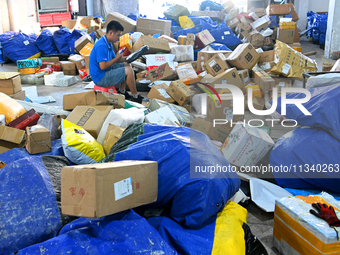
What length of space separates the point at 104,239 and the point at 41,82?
506 cm

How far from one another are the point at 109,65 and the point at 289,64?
2792 mm

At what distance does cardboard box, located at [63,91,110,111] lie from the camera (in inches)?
115

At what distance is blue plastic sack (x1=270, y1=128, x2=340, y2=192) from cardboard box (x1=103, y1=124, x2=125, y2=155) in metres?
Result: 1.21

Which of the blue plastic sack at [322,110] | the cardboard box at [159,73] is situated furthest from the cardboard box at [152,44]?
the blue plastic sack at [322,110]

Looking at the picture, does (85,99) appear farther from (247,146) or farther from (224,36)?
(224,36)

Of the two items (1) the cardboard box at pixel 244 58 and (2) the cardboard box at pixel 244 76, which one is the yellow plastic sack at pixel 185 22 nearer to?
(1) the cardboard box at pixel 244 58

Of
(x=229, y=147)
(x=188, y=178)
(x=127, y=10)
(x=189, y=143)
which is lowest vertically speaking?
(x=229, y=147)

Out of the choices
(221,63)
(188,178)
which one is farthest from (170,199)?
(221,63)

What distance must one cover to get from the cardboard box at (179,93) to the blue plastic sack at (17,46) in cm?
474

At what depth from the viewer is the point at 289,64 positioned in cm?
456

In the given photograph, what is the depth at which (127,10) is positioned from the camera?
9.04 m

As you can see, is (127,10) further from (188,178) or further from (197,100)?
(188,178)

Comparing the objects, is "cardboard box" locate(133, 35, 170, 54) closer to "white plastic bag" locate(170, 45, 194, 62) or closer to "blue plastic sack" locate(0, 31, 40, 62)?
"white plastic bag" locate(170, 45, 194, 62)

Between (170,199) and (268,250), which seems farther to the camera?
(268,250)
